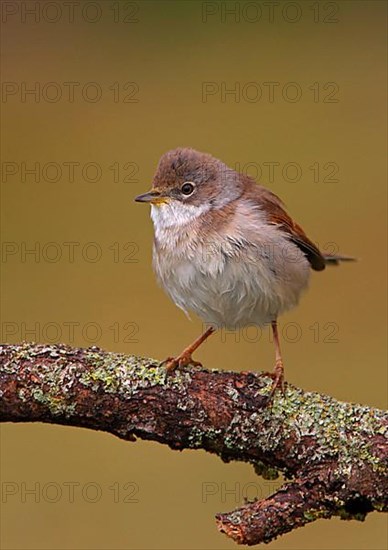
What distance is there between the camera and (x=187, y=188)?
137 inches

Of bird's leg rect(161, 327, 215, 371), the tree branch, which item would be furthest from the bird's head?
the tree branch

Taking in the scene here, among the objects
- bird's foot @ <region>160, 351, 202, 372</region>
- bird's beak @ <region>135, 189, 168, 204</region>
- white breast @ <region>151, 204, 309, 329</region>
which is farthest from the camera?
bird's beak @ <region>135, 189, 168, 204</region>

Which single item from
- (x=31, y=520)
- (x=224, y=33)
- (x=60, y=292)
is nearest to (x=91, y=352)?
(x=31, y=520)

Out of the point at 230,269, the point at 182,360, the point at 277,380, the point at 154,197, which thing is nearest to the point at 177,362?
the point at 182,360

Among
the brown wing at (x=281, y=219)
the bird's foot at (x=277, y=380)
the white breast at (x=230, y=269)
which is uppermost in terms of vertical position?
the brown wing at (x=281, y=219)

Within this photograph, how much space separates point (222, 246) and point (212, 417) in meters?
0.72

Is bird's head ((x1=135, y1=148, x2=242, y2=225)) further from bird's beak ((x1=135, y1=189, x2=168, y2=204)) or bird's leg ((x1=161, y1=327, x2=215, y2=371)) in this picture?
bird's leg ((x1=161, y1=327, x2=215, y2=371))

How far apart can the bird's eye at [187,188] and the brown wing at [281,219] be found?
0.21 metres

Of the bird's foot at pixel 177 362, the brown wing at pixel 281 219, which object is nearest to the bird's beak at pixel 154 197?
the brown wing at pixel 281 219

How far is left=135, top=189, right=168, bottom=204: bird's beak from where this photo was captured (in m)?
3.43

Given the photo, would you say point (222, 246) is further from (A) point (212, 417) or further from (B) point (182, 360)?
(A) point (212, 417)

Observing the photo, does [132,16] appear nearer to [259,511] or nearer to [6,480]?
[6,480]

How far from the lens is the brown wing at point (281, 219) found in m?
3.46

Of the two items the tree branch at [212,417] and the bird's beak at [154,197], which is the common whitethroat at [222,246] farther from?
the tree branch at [212,417]
